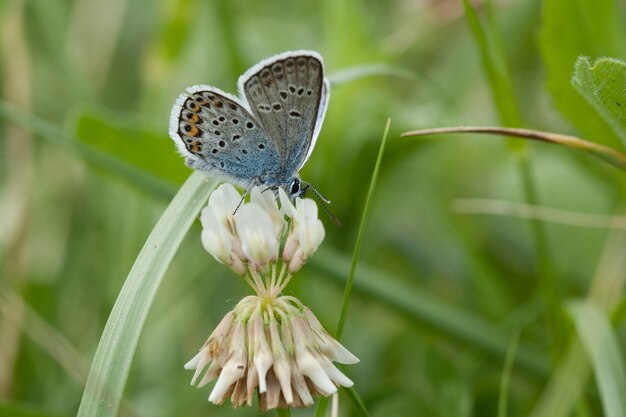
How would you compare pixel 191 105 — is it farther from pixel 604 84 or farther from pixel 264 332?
pixel 604 84


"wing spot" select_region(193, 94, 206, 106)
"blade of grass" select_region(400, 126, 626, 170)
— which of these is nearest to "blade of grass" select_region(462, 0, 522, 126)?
"blade of grass" select_region(400, 126, 626, 170)

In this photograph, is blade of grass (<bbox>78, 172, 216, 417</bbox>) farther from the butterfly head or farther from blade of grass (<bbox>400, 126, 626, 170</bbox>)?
blade of grass (<bbox>400, 126, 626, 170</bbox>)

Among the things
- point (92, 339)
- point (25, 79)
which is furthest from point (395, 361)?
point (25, 79)

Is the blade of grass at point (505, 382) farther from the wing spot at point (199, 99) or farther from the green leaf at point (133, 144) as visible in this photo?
the green leaf at point (133, 144)

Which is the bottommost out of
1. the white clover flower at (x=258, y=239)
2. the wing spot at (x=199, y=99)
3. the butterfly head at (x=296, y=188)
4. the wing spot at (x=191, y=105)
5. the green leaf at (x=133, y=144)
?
the white clover flower at (x=258, y=239)

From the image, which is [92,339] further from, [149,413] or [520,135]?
[520,135]

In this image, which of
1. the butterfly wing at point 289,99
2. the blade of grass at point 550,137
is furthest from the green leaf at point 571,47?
the butterfly wing at point 289,99
